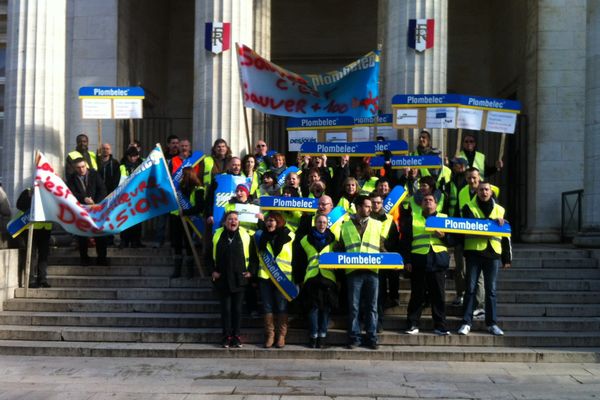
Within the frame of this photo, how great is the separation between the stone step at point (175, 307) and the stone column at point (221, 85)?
399cm

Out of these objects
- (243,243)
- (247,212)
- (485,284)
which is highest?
(247,212)

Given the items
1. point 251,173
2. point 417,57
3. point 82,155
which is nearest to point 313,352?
point 251,173

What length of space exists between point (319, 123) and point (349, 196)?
117 inches

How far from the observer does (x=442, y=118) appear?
42.8 feet

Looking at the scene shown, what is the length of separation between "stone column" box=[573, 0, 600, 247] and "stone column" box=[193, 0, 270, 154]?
6345mm

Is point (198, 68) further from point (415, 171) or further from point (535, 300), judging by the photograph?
point (535, 300)

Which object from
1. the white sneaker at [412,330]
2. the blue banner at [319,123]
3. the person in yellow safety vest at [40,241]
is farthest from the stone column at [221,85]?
the white sneaker at [412,330]

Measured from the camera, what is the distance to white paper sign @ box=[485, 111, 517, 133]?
43.9ft

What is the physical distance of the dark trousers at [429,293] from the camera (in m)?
10.6

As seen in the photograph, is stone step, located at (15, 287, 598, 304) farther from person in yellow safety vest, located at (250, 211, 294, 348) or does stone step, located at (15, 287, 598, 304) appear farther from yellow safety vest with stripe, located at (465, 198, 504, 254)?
person in yellow safety vest, located at (250, 211, 294, 348)

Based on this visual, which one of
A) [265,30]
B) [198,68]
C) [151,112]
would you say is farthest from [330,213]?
[151,112]

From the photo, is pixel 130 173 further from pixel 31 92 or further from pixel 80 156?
pixel 31 92

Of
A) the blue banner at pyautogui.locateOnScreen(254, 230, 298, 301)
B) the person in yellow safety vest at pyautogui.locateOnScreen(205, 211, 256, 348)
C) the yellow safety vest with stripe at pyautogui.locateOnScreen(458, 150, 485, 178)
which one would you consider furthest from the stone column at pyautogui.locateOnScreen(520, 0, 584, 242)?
the person in yellow safety vest at pyautogui.locateOnScreen(205, 211, 256, 348)

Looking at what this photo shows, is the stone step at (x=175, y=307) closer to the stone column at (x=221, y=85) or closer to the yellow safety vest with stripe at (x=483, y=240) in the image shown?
the yellow safety vest with stripe at (x=483, y=240)
